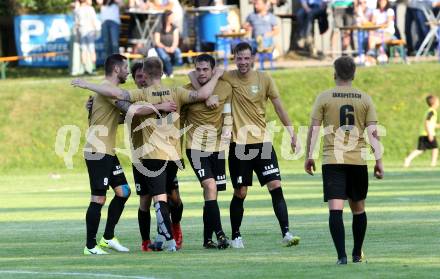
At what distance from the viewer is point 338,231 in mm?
13203

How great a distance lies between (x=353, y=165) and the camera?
44.0 ft

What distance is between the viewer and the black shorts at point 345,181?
13.3 metres

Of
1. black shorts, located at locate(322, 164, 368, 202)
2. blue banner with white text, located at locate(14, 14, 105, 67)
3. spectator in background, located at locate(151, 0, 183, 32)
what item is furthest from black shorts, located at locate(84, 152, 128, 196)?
blue banner with white text, located at locate(14, 14, 105, 67)

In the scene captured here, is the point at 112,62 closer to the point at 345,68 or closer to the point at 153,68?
the point at 153,68

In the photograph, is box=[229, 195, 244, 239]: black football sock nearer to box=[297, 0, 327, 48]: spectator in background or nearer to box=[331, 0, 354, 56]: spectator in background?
box=[331, 0, 354, 56]: spectator in background

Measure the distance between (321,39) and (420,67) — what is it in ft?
15.1

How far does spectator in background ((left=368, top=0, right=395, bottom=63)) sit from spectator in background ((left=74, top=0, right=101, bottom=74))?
7591 mm

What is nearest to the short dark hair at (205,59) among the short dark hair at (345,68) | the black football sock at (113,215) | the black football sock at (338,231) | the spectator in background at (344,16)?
the black football sock at (113,215)

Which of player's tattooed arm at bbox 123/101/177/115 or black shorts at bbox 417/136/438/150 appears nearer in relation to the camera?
player's tattooed arm at bbox 123/101/177/115

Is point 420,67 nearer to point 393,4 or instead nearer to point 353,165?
point 393,4

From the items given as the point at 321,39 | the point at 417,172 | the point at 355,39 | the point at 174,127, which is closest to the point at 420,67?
the point at 355,39

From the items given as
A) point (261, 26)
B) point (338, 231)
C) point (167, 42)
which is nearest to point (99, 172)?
point (338, 231)

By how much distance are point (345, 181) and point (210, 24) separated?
25.8m

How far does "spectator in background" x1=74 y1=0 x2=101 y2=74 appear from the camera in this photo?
124 feet
